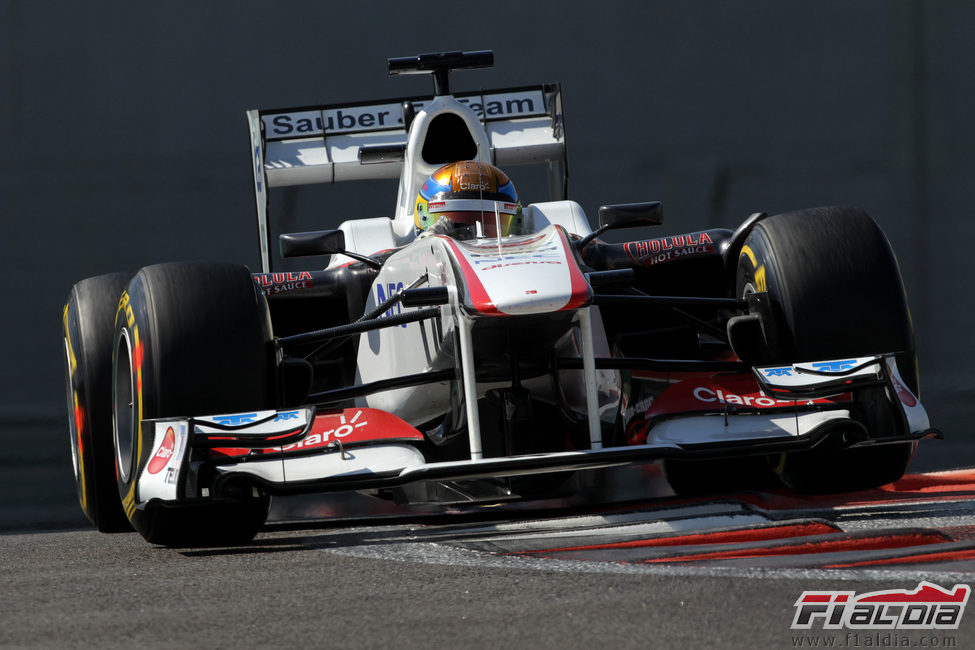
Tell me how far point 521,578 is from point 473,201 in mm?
2383

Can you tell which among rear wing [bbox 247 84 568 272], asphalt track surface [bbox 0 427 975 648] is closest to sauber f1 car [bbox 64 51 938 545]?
asphalt track surface [bbox 0 427 975 648]

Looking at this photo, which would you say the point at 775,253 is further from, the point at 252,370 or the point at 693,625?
the point at 693,625

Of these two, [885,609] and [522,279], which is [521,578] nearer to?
[885,609]

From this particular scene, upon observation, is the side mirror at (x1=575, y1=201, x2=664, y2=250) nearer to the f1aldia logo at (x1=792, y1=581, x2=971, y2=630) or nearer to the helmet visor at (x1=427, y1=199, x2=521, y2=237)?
the helmet visor at (x1=427, y1=199, x2=521, y2=237)

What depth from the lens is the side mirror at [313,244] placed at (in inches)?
183

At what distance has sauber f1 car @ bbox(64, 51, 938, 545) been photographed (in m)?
3.65

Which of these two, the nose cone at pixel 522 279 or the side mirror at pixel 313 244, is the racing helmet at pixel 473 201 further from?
the nose cone at pixel 522 279

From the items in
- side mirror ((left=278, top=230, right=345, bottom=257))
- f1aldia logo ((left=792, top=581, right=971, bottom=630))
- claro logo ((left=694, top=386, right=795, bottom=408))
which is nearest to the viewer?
f1aldia logo ((left=792, top=581, right=971, bottom=630))

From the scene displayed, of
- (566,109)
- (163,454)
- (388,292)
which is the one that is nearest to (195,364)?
(163,454)

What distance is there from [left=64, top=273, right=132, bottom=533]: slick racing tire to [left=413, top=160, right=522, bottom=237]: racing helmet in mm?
1158

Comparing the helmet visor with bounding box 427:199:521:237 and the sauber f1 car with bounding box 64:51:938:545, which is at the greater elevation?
the helmet visor with bounding box 427:199:521:237

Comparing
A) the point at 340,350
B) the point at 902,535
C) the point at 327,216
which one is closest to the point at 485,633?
the point at 902,535

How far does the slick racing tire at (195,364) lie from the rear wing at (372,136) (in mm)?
2332

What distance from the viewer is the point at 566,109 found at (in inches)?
370
